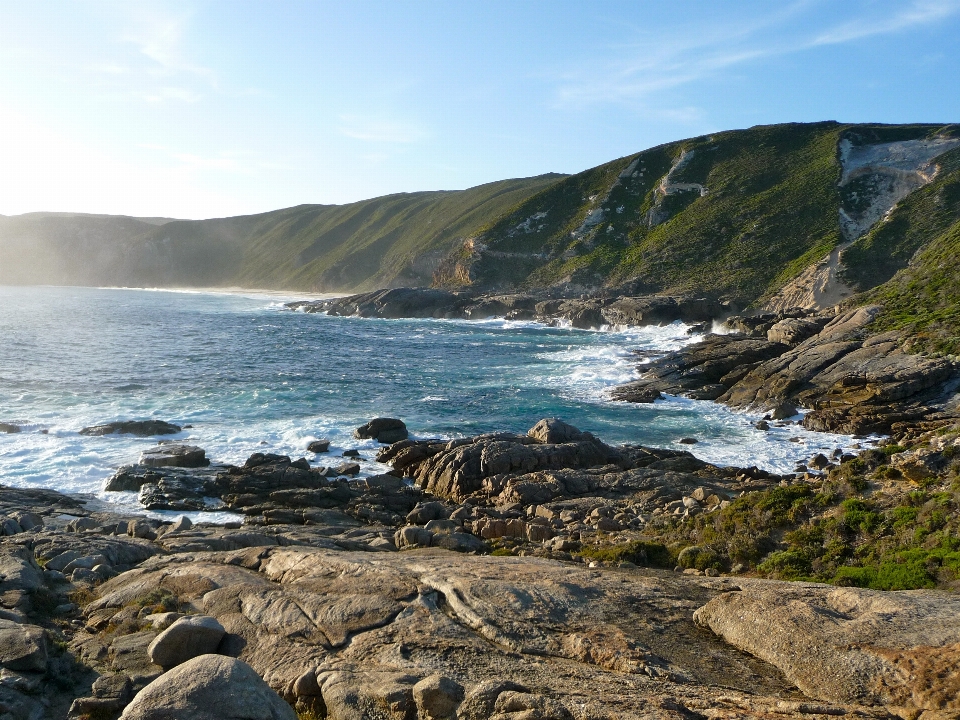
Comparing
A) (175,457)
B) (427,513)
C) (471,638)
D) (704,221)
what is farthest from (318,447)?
(704,221)

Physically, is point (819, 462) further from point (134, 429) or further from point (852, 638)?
point (134, 429)

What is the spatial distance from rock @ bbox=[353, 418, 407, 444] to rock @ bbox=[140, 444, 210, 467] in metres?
7.53

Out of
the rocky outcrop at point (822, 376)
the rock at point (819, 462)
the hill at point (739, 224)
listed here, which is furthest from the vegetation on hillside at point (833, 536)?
the hill at point (739, 224)

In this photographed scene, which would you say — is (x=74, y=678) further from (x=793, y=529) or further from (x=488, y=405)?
(x=488, y=405)

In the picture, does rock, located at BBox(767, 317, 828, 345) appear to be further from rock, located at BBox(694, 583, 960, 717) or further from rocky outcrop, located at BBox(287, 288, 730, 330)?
rock, located at BBox(694, 583, 960, 717)

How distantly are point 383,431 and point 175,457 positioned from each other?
9.55 m

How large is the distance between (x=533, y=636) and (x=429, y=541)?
9.65 metres

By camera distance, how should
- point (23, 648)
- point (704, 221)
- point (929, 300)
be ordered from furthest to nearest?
point (704, 221)
point (929, 300)
point (23, 648)

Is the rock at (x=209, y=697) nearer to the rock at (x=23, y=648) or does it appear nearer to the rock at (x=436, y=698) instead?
the rock at (x=436, y=698)

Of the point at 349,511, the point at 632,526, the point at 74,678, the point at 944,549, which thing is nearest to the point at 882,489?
the point at 944,549

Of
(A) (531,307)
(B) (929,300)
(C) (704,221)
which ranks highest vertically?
(C) (704,221)

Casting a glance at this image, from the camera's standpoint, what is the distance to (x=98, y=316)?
3816 inches

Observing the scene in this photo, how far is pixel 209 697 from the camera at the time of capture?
7.19 m

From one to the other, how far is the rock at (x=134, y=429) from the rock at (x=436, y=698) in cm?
2956
